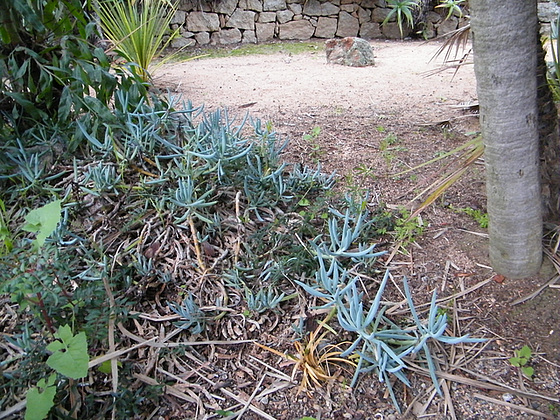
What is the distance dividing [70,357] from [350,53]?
15.0 feet

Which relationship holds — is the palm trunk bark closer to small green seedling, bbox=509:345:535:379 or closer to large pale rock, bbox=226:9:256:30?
small green seedling, bbox=509:345:535:379

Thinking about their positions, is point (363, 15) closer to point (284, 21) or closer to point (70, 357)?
point (284, 21)

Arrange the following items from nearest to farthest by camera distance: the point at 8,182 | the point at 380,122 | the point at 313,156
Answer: the point at 8,182, the point at 313,156, the point at 380,122

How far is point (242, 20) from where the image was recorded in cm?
765

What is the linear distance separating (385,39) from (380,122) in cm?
583

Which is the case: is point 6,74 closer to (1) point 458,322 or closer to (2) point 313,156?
(2) point 313,156

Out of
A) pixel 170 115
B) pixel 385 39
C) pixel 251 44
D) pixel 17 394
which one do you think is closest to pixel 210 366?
pixel 17 394

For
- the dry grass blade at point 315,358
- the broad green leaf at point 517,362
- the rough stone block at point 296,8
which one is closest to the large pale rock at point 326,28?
the rough stone block at point 296,8

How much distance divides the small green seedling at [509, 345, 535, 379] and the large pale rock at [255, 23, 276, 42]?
284 inches

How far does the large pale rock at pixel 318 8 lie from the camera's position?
25.4ft

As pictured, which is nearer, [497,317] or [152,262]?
[497,317]

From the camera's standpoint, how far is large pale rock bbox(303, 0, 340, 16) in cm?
773

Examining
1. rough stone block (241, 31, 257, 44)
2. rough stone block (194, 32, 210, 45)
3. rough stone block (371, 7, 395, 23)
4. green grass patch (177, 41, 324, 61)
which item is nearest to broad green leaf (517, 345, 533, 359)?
green grass patch (177, 41, 324, 61)

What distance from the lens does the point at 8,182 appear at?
193 centimetres
